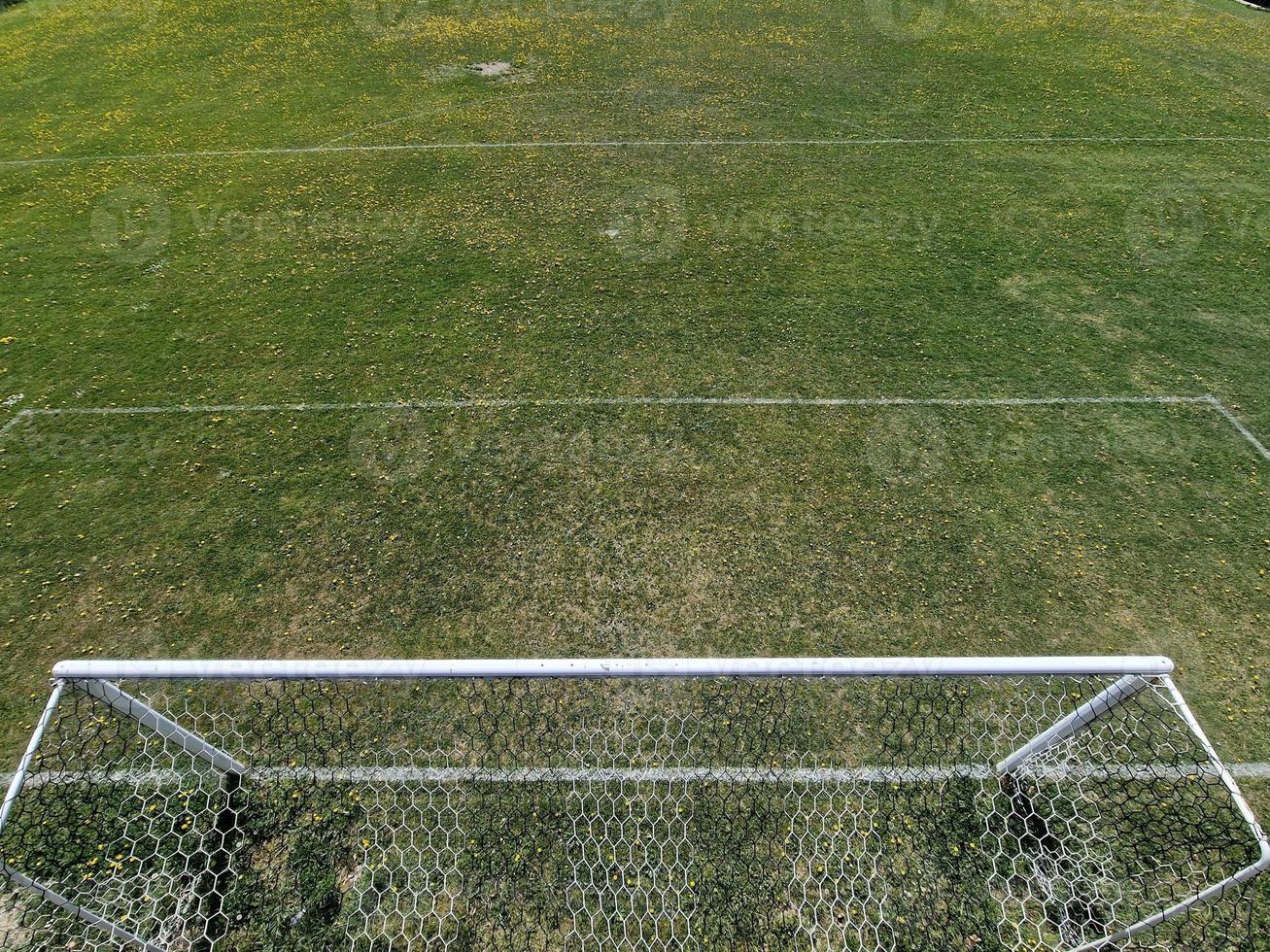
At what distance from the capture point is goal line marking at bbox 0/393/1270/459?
26.6 feet

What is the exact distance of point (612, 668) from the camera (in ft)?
12.7

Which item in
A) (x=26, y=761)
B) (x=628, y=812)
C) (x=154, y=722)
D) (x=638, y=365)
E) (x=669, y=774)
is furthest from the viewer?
(x=638, y=365)

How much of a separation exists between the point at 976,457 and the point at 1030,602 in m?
1.85

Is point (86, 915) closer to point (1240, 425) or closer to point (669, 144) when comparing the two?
point (1240, 425)

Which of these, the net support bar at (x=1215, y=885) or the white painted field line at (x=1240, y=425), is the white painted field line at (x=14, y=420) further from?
the white painted field line at (x=1240, y=425)

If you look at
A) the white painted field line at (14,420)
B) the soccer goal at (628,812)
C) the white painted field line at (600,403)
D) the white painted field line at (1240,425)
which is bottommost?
the soccer goal at (628,812)

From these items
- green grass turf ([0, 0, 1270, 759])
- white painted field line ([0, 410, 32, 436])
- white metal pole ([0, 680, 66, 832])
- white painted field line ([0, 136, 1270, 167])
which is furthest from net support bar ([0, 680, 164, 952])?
white painted field line ([0, 136, 1270, 167])

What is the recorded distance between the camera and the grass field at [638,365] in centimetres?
622

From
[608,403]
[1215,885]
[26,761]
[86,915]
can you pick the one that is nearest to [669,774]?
[1215,885]

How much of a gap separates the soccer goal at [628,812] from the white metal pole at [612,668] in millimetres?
17

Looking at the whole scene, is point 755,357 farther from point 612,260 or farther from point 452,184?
point 452,184

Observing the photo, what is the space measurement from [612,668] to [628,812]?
164cm

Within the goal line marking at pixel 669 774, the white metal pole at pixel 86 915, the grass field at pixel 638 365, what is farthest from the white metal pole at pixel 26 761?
the grass field at pixel 638 365

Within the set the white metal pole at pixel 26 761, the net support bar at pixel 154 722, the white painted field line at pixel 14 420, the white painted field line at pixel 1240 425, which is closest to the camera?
the white metal pole at pixel 26 761
